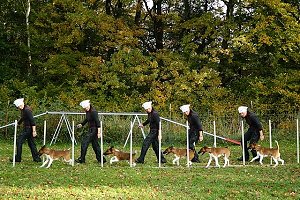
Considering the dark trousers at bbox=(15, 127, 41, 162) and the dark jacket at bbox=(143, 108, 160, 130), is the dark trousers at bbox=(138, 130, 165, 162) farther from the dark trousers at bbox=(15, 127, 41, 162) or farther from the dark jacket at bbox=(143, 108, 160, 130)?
the dark trousers at bbox=(15, 127, 41, 162)

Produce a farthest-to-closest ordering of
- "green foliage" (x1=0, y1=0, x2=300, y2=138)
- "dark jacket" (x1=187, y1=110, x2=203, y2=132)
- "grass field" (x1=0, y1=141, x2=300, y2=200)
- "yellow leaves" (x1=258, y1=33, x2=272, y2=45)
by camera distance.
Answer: "green foliage" (x1=0, y1=0, x2=300, y2=138), "yellow leaves" (x1=258, y1=33, x2=272, y2=45), "dark jacket" (x1=187, y1=110, x2=203, y2=132), "grass field" (x1=0, y1=141, x2=300, y2=200)

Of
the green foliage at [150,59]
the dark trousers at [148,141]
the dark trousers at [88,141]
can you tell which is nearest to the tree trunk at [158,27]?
the green foliage at [150,59]

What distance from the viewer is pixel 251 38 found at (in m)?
29.1

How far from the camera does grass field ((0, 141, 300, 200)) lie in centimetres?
1177

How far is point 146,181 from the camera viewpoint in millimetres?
13359

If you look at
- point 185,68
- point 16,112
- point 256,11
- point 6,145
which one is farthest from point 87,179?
point 256,11

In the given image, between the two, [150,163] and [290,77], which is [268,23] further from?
[150,163]

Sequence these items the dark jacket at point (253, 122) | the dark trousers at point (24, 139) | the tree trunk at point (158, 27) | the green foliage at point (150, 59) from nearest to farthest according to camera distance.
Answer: the dark trousers at point (24, 139) < the dark jacket at point (253, 122) < the green foliage at point (150, 59) < the tree trunk at point (158, 27)

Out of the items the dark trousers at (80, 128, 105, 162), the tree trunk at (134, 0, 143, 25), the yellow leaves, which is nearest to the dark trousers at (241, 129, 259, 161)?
the dark trousers at (80, 128, 105, 162)

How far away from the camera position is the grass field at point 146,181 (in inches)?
464

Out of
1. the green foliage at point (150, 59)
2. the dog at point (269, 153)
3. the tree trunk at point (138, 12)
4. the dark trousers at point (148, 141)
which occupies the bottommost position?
the dog at point (269, 153)

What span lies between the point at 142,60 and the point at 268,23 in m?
6.85

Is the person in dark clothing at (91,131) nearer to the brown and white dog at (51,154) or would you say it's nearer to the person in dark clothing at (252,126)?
the brown and white dog at (51,154)

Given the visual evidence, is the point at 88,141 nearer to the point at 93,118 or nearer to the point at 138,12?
the point at 93,118
